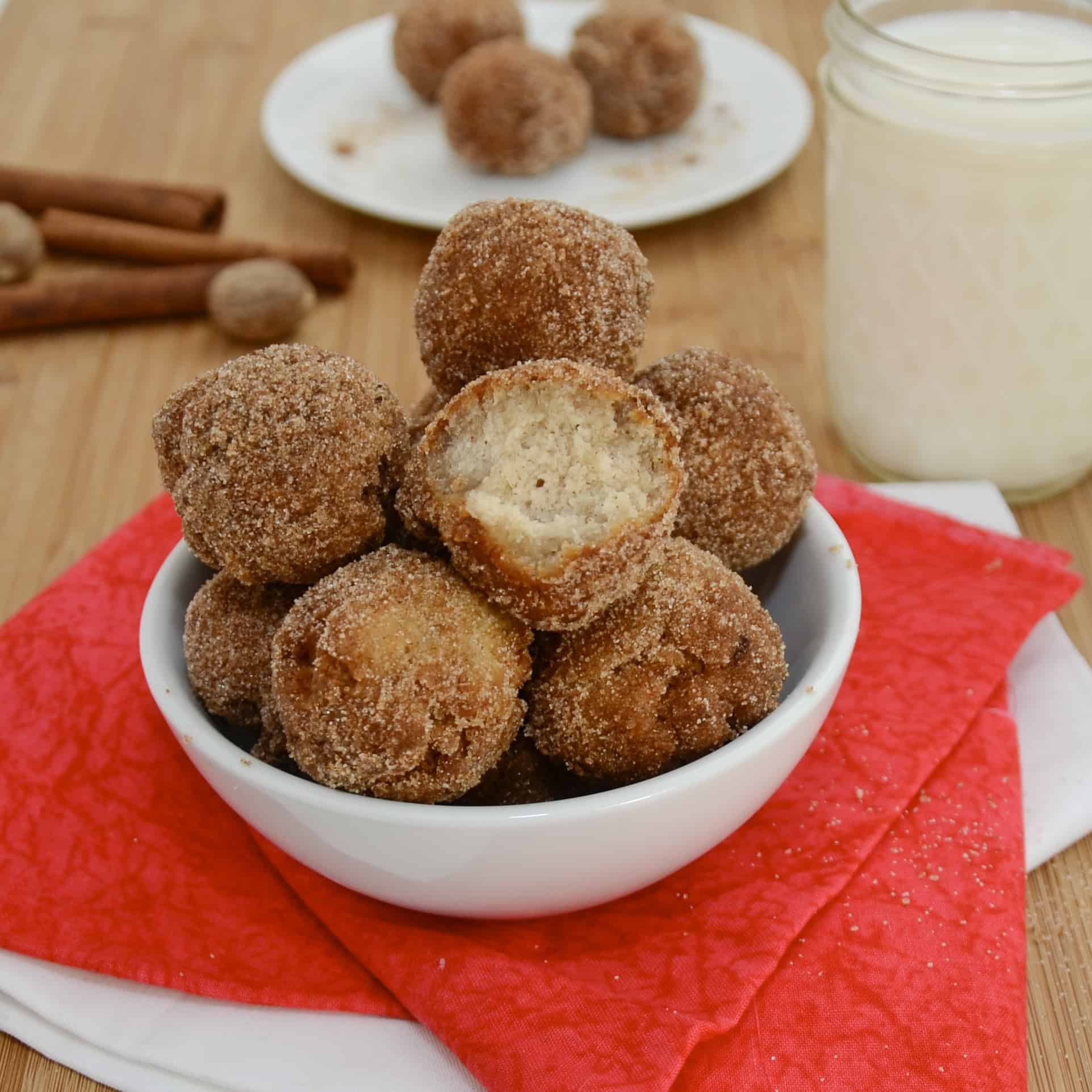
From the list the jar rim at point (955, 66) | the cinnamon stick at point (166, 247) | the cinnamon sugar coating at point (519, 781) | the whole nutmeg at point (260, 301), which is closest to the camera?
the cinnamon sugar coating at point (519, 781)

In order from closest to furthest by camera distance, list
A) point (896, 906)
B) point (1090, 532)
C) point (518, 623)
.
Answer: point (518, 623) → point (896, 906) → point (1090, 532)

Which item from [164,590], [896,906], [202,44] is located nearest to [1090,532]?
[896,906]

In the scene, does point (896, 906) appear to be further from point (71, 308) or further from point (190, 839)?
point (71, 308)

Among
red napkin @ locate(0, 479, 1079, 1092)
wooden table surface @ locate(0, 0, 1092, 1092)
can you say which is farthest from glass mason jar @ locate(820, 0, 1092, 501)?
red napkin @ locate(0, 479, 1079, 1092)

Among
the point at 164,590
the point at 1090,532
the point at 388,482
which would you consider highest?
the point at 388,482

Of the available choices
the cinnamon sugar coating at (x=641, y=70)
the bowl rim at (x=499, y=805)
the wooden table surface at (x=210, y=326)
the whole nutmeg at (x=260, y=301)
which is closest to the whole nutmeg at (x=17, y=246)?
the wooden table surface at (x=210, y=326)

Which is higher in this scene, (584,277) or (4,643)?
(584,277)

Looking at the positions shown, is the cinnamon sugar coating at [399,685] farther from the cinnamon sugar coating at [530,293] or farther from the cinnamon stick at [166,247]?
the cinnamon stick at [166,247]

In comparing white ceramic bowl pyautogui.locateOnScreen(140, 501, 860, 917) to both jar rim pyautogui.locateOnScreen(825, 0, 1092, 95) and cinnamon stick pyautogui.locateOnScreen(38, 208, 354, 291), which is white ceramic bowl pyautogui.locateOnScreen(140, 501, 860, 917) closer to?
jar rim pyautogui.locateOnScreen(825, 0, 1092, 95)
